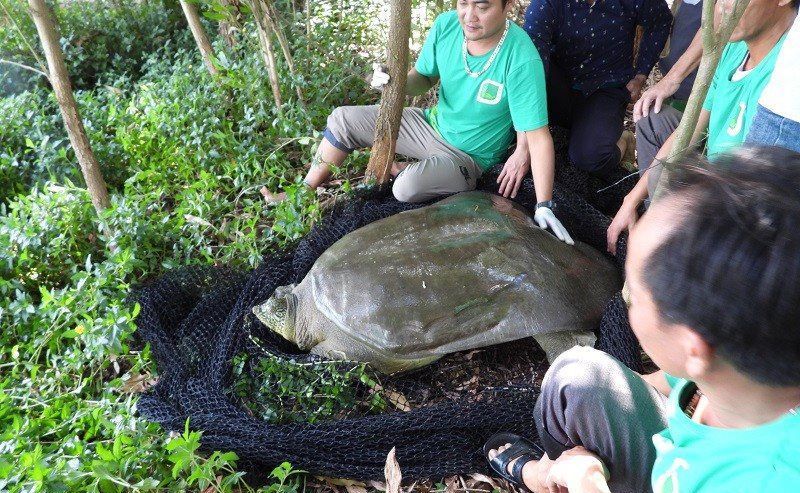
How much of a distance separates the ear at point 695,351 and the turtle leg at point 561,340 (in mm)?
1407

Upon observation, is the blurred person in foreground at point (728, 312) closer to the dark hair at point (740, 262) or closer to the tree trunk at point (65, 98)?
the dark hair at point (740, 262)

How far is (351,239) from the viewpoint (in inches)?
103

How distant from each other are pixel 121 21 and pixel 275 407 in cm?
Result: 453

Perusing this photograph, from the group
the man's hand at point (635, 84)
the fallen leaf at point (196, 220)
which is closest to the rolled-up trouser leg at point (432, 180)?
the fallen leaf at point (196, 220)

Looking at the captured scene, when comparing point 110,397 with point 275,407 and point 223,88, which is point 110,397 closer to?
point 275,407

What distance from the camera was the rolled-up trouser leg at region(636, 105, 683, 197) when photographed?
9.14 ft

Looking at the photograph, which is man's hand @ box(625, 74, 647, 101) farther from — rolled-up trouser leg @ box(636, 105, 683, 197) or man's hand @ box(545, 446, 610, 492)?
man's hand @ box(545, 446, 610, 492)

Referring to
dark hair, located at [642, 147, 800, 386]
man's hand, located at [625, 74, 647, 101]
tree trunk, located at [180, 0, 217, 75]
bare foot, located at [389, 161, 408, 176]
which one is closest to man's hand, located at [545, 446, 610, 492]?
dark hair, located at [642, 147, 800, 386]

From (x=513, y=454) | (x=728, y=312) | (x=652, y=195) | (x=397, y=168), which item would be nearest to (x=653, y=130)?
(x=397, y=168)

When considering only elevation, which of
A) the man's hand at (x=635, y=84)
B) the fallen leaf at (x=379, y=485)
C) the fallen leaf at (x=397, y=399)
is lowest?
the fallen leaf at (x=379, y=485)

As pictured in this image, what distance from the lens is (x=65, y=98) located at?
2869 mm

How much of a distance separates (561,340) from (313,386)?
98 cm

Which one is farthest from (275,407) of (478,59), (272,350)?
(478,59)

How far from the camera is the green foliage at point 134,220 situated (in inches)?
81.0
